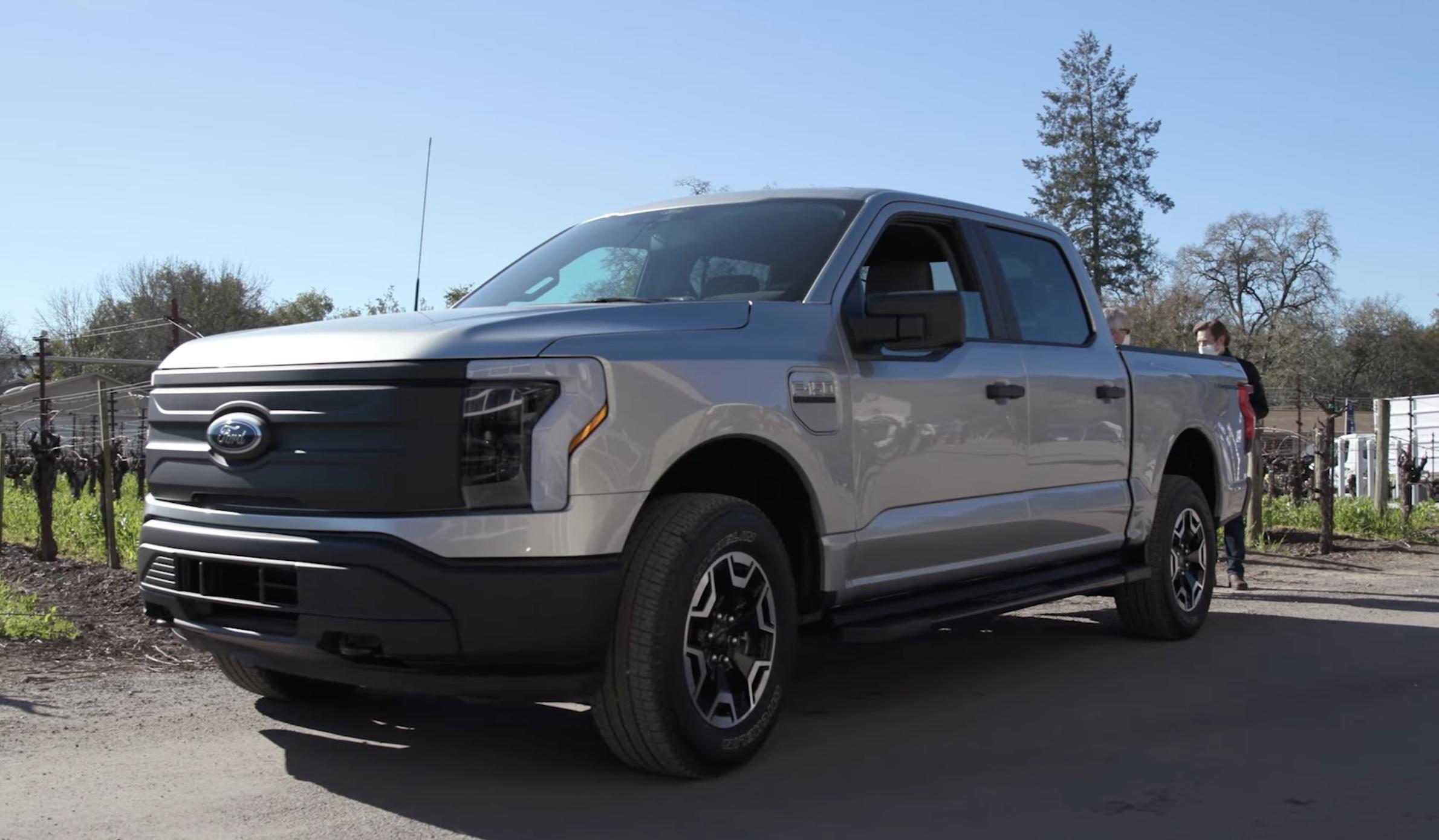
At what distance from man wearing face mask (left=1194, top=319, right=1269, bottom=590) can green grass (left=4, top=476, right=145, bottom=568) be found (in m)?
7.09

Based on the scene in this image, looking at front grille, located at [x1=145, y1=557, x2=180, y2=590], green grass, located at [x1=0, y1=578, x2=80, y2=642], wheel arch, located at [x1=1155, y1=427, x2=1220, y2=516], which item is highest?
wheel arch, located at [x1=1155, y1=427, x2=1220, y2=516]

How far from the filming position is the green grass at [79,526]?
10.2m

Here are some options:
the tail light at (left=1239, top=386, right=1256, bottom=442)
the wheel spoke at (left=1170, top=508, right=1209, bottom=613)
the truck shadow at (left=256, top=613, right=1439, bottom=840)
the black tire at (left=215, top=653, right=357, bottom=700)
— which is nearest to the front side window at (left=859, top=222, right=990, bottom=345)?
the truck shadow at (left=256, top=613, right=1439, bottom=840)

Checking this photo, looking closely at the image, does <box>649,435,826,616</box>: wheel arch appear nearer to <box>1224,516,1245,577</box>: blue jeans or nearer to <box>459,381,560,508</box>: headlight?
<box>459,381,560,508</box>: headlight

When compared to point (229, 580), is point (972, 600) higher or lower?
lower

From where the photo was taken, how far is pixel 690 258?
5.48m

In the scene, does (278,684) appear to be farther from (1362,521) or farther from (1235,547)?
(1362,521)

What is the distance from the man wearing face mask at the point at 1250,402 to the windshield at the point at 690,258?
4.92 m

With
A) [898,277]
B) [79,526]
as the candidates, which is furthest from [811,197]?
[79,526]

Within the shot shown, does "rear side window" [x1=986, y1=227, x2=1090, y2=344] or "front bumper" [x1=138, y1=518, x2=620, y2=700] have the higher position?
"rear side window" [x1=986, y1=227, x2=1090, y2=344]

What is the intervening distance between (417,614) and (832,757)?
5.34 feet

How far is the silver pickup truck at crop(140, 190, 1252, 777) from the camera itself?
3898 millimetres

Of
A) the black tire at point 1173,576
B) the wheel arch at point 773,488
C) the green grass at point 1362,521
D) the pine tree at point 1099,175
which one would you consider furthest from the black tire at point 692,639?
the pine tree at point 1099,175

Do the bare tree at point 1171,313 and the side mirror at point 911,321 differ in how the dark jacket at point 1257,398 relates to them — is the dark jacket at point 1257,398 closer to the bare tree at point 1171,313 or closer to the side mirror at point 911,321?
the side mirror at point 911,321
